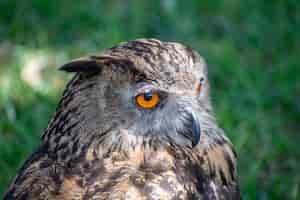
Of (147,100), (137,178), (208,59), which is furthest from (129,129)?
(208,59)

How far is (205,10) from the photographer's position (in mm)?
6805

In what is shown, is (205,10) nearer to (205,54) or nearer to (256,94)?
(205,54)

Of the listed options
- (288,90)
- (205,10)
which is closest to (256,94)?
(288,90)

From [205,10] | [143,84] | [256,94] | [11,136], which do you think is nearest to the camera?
[143,84]

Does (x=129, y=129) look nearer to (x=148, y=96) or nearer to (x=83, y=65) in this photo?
(x=148, y=96)

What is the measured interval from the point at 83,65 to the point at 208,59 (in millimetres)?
2554

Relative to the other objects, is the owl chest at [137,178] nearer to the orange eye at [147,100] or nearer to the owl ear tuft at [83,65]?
the orange eye at [147,100]

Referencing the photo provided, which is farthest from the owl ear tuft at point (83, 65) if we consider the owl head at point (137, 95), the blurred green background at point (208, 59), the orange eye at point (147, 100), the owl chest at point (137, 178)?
the blurred green background at point (208, 59)

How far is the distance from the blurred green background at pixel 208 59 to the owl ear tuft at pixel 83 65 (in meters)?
1.54

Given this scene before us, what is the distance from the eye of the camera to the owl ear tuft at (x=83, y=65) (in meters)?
3.76

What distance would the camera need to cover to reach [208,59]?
622 cm

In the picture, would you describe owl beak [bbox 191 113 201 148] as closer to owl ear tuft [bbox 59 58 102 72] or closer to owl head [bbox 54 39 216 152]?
owl head [bbox 54 39 216 152]

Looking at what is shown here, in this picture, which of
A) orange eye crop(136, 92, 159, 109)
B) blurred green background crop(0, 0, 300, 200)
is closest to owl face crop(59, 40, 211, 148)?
orange eye crop(136, 92, 159, 109)

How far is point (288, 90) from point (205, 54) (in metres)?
0.68
